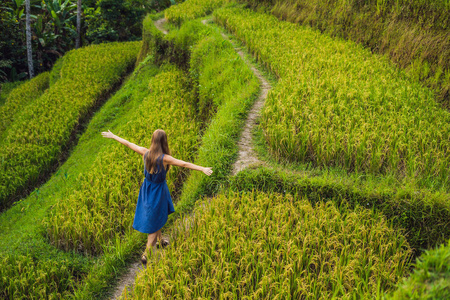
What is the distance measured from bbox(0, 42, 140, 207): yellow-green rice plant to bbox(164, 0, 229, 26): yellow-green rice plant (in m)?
2.82

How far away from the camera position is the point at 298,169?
4.32 metres

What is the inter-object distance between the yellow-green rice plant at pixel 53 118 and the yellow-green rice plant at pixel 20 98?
695 mm

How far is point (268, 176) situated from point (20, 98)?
13185 millimetres

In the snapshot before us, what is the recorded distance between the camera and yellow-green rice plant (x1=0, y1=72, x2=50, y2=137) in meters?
11.6

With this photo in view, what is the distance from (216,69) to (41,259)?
525cm

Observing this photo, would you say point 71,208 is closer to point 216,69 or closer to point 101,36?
point 216,69

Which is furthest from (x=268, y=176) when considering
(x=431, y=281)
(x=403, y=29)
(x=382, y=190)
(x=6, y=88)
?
(x=6, y=88)

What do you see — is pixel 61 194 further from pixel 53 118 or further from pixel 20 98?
pixel 20 98

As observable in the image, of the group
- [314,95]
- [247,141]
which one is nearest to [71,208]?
[247,141]

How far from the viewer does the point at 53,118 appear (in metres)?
9.70

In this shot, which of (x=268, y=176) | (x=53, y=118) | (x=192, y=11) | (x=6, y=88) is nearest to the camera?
(x=268, y=176)

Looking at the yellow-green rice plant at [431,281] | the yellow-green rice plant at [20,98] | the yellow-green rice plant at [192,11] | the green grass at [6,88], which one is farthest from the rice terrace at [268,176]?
the green grass at [6,88]

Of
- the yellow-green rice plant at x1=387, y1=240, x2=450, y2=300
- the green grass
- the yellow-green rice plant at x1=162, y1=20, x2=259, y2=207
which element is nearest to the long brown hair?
the yellow-green rice plant at x1=162, y1=20, x2=259, y2=207

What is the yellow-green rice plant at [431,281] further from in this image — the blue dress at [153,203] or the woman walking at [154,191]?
the blue dress at [153,203]
